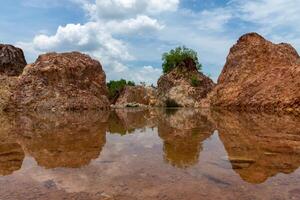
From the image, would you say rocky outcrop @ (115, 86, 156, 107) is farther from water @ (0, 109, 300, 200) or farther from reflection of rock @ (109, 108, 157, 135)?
water @ (0, 109, 300, 200)

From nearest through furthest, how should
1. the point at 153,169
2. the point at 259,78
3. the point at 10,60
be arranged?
the point at 153,169 < the point at 259,78 < the point at 10,60

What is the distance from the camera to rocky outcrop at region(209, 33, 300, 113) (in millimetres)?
16875

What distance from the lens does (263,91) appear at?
18344 millimetres

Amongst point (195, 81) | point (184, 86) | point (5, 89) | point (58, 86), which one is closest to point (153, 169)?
point (58, 86)

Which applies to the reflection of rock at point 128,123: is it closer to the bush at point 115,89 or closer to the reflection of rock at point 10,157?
the reflection of rock at point 10,157

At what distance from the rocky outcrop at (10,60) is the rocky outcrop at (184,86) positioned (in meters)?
11.1

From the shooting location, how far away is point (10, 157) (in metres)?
4.69


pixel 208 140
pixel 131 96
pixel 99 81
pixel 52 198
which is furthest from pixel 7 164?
pixel 131 96

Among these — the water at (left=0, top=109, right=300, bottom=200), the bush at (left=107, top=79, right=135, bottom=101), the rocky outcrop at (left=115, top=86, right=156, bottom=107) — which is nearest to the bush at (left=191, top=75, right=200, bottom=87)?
the rocky outcrop at (left=115, top=86, right=156, bottom=107)

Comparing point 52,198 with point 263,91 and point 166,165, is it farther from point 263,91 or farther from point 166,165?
point 263,91

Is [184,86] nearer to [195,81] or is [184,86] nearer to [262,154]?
[195,81]

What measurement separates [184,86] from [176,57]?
3526 mm

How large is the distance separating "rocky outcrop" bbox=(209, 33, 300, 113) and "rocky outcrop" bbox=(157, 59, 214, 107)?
265 cm

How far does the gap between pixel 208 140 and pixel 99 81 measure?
58.9 ft
